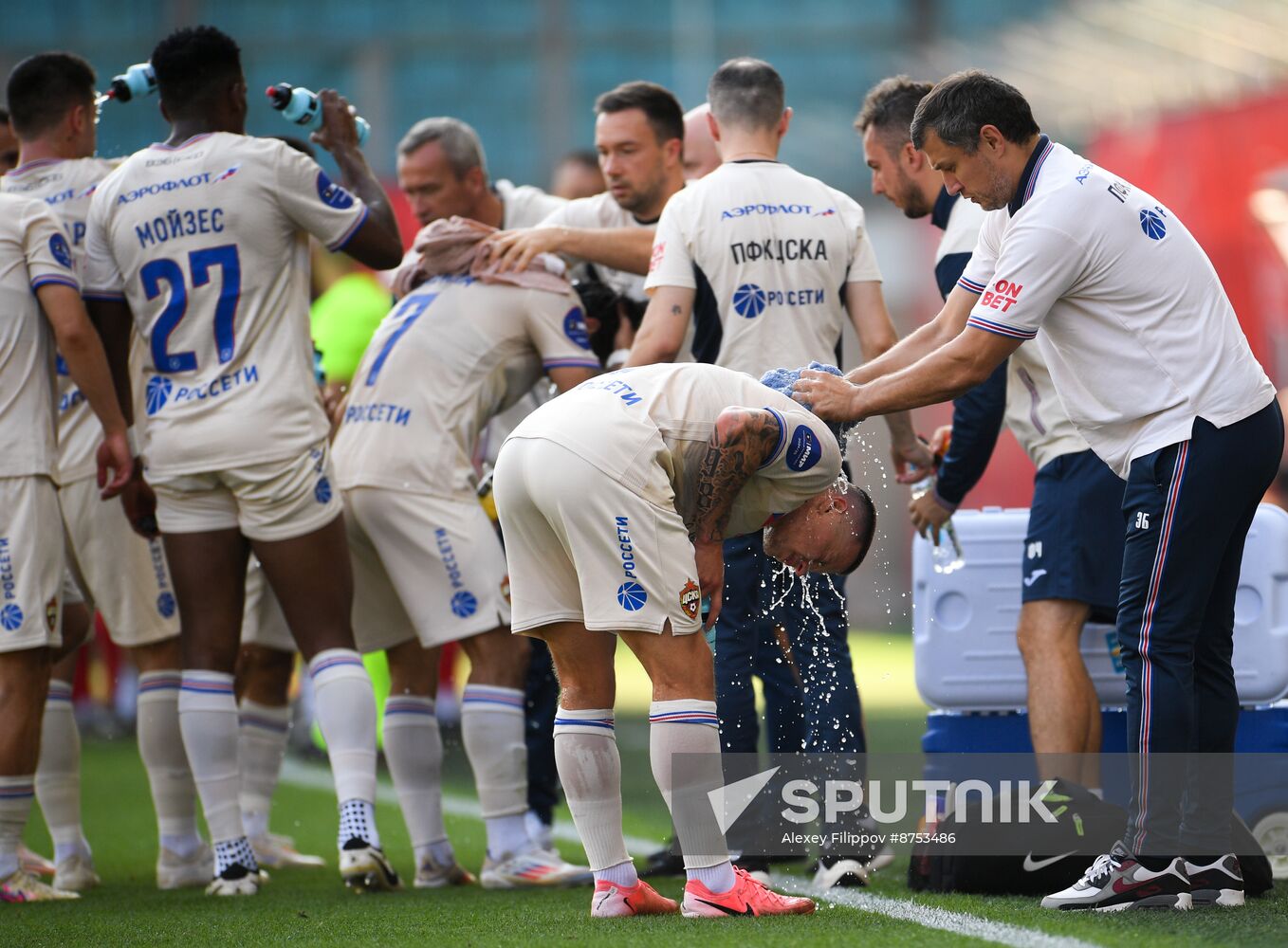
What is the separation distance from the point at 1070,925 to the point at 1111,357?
4.81 ft

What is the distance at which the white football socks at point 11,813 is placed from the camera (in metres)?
5.33

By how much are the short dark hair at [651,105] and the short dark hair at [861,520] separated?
223 cm

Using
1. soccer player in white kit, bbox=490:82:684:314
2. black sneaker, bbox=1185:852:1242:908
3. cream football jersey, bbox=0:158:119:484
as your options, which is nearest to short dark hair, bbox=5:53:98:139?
cream football jersey, bbox=0:158:119:484

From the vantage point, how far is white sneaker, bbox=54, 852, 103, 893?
5.80 meters

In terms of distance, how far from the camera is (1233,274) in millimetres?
14500

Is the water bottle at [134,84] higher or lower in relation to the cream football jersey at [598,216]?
higher

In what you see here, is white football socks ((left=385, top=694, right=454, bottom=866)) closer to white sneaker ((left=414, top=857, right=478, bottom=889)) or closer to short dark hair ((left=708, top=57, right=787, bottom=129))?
white sneaker ((left=414, top=857, right=478, bottom=889))

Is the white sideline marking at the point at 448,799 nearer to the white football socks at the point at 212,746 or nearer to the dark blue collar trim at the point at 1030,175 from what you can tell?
the white football socks at the point at 212,746

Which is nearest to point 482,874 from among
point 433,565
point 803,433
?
point 433,565

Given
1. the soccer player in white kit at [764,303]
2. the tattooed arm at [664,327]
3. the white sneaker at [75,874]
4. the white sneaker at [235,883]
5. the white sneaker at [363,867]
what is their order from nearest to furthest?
1. the white sneaker at [363,867]
2. the white sneaker at [235,883]
3. the soccer player in white kit at [764,303]
4. the tattooed arm at [664,327]
5. the white sneaker at [75,874]

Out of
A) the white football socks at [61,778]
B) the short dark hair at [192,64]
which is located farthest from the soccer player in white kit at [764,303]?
the white football socks at [61,778]

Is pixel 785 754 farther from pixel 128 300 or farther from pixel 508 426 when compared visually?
pixel 128 300

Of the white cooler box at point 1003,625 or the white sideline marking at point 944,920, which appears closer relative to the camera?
the white sideline marking at point 944,920

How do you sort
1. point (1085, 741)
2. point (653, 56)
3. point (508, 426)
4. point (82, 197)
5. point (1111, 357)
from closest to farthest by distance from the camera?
point (1111, 357), point (1085, 741), point (82, 197), point (508, 426), point (653, 56)
